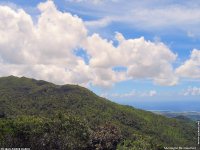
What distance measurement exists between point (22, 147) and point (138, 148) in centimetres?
4318

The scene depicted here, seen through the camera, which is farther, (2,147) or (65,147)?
(65,147)

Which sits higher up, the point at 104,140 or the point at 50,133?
the point at 50,133

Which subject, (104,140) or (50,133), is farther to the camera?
(104,140)

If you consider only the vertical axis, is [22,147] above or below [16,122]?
below

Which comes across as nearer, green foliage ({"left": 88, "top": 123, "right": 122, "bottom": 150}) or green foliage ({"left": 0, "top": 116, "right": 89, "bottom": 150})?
green foliage ({"left": 0, "top": 116, "right": 89, "bottom": 150})

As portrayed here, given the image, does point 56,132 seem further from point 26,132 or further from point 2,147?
point 2,147

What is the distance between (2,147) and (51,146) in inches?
813

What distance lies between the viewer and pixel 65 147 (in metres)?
142

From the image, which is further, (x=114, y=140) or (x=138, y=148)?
(x=114, y=140)

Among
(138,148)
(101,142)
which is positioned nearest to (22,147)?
(101,142)

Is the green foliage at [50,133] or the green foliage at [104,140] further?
the green foliage at [104,140]

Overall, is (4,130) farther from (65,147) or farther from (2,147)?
(65,147)

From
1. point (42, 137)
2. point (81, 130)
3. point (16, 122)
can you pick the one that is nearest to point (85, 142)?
point (81, 130)

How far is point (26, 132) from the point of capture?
137 m
